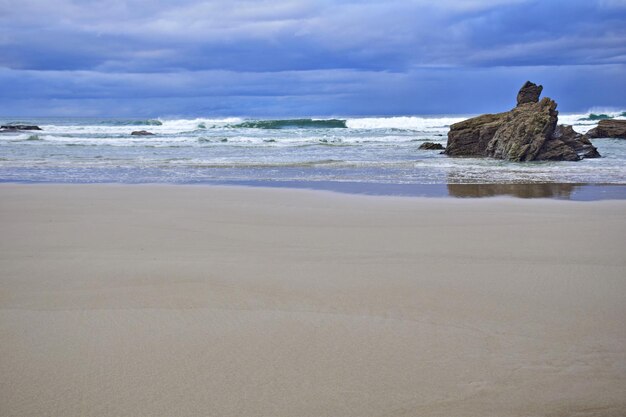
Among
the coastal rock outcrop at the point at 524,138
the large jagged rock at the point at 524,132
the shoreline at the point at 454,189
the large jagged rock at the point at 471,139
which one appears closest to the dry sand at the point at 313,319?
the shoreline at the point at 454,189

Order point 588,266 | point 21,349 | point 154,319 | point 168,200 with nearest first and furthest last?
point 21,349
point 154,319
point 588,266
point 168,200

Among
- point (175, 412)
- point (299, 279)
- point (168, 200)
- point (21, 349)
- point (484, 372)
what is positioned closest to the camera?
point (175, 412)

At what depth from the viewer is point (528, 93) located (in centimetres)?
2331

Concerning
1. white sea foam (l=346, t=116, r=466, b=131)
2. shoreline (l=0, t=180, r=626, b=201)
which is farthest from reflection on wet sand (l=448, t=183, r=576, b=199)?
white sea foam (l=346, t=116, r=466, b=131)

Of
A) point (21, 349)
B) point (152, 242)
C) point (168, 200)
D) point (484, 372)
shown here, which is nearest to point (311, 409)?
point (484, 372)

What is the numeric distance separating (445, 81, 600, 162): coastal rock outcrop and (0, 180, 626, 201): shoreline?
24.4 feet

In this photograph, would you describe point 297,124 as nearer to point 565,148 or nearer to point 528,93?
point 528,93

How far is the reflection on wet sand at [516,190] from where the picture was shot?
971cm

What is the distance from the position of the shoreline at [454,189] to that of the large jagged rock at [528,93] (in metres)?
12.6

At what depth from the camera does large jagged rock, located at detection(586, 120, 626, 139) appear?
30.3m

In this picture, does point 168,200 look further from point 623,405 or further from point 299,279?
point 623,405

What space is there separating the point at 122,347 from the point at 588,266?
373 cm

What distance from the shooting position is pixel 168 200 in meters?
8.95

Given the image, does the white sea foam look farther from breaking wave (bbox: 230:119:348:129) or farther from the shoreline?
the shoreline
